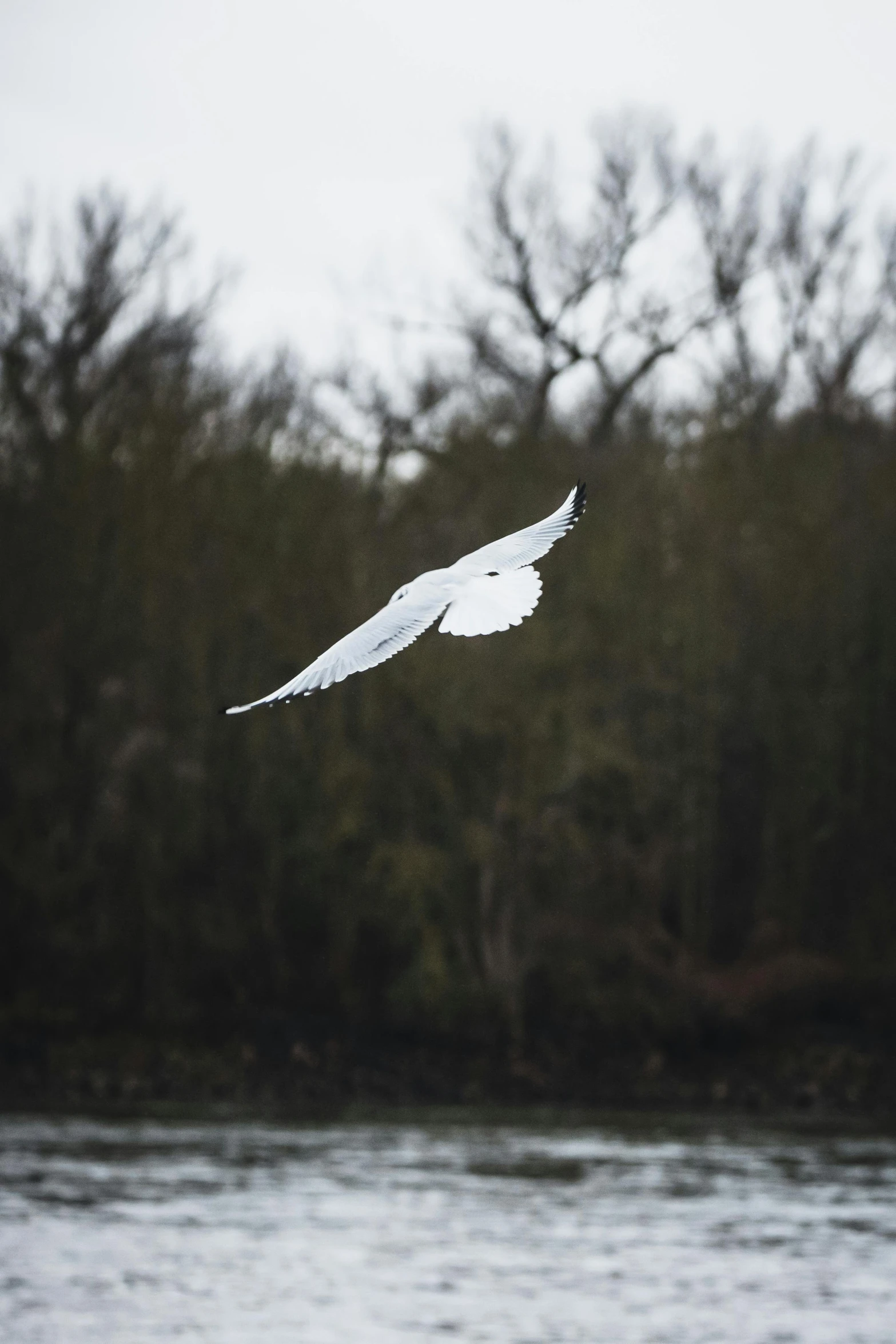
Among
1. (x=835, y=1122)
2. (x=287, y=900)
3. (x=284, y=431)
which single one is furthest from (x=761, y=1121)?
(x=284, y=431)

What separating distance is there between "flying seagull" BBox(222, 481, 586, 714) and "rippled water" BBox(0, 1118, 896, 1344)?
800 centimetres

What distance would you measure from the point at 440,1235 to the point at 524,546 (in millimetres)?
11169

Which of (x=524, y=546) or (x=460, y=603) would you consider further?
(x=524, y=546)

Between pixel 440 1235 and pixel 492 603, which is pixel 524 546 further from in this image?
pixel 440 1235

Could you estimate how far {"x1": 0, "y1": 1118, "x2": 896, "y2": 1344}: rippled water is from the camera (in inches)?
636

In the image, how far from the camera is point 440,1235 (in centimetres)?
1909

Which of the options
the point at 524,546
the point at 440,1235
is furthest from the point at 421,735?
the point at 524,546

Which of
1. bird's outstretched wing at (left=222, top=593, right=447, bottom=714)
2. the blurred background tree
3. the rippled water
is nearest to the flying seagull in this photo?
bird's outstretched wing at (left=222, top=593, right=447, bottom=714)

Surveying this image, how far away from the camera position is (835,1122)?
84.0 ft

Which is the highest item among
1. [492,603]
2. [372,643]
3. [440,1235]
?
[492,603]

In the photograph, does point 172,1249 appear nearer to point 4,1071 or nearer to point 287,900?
point 4,1071

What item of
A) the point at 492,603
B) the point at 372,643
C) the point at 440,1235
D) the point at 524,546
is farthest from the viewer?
the point at 440,1235

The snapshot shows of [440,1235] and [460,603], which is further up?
[460,603]

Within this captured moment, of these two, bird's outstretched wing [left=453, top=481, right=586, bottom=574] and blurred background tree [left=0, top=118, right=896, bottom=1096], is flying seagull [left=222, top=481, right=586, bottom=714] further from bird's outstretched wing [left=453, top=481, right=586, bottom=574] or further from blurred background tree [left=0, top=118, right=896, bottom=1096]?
blurred background tree [left=0, top=118, right=896, bottom=1096]
